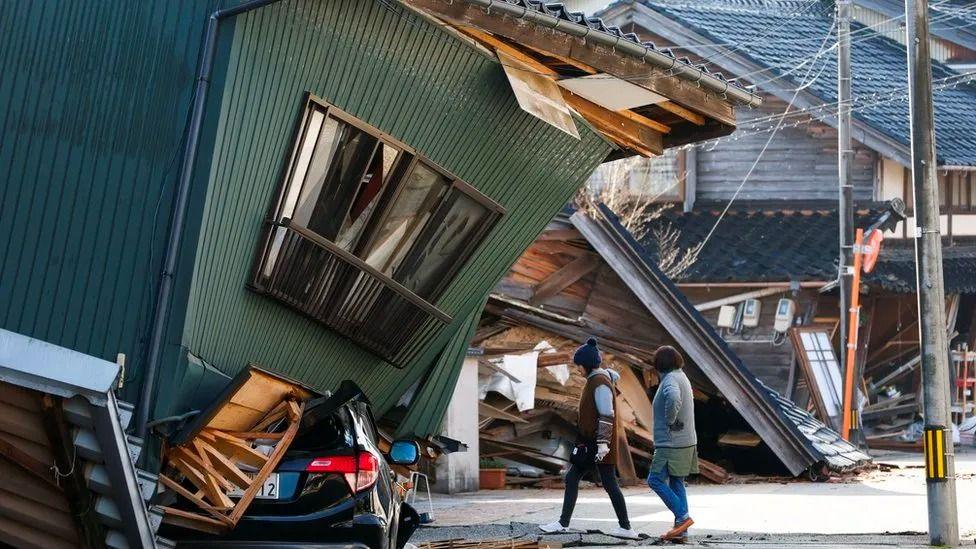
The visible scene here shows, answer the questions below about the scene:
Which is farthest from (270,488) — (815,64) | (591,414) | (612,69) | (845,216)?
(815,64)

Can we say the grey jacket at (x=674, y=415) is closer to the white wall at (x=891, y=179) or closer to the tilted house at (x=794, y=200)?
the tilted house at (x=794, y=200)

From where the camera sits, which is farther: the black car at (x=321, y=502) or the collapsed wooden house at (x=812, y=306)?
the collapsed wooden house at (x=812, y=306)

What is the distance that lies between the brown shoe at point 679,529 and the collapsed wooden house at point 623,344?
6.12 metres

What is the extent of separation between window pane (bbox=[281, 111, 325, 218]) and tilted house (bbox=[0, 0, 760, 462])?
0.02 metres

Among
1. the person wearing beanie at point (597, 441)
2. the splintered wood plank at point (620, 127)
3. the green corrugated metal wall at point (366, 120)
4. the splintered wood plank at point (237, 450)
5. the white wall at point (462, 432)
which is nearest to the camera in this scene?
the splintered wood plank at point (237, 450)

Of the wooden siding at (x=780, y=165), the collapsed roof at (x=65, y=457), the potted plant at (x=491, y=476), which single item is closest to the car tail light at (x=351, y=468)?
the collapsed roof at (x=65, y=457)

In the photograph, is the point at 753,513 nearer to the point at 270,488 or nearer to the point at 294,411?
the point at 294,411

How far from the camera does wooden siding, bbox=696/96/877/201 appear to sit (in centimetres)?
2977

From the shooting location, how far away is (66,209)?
29.7ft

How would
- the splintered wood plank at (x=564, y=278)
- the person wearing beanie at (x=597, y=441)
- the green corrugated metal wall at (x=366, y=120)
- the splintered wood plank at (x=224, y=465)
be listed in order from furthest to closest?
1. the splintered wood plank at (x=564, y=278)
2. the person wearing beanie at (x=597, y=441)
3. the green corrugated metal wall at (x=366, y=120)
4. the splintered wood plank at (x=224, y=465)

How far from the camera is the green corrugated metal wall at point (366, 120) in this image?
975cm

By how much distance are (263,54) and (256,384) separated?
7.53ft

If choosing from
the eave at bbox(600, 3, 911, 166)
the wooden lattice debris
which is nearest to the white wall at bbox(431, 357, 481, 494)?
the wooden lattice debris

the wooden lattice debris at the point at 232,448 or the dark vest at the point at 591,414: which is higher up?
the dark vest at the point at 591,414
